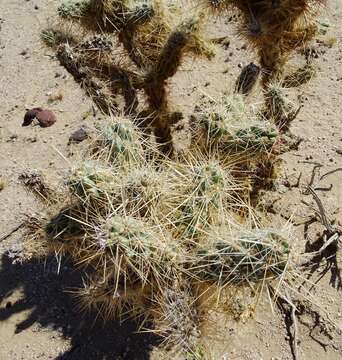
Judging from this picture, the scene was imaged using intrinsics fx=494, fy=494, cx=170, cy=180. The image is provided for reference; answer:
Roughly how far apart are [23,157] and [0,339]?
217 centimetres

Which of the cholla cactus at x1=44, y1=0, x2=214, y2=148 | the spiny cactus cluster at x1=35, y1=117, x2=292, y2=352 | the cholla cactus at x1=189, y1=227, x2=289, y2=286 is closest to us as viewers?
the cholla cactus at x1=189, y1=227, x2=289, y2=286

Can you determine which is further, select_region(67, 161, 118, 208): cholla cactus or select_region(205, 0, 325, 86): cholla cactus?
select_region(205, 0, 325, 86): cholla cactus

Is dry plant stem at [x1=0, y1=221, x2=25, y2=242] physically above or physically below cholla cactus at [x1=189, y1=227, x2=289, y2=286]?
above

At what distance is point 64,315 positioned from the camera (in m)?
4.19

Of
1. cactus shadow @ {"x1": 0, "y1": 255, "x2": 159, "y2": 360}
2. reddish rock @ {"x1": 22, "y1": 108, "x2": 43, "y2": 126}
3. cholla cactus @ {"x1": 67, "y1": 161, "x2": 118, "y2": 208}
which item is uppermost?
reddish rock @ {"x1": 22, "y1": 108, "x2": 43, "y2": 126}

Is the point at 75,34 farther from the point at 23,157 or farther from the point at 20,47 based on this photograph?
the point at 20,47

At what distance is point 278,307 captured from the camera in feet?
13.2

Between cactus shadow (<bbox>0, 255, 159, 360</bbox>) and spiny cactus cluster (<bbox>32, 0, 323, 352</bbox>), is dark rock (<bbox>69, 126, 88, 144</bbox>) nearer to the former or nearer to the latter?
spiny cactus cluster (<bbox>32, 0, 323, 352</bbox>)

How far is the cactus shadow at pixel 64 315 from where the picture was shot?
3.96 meters

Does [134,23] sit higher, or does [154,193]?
[134,23]

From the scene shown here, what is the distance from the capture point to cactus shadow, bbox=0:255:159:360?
13.0 feet

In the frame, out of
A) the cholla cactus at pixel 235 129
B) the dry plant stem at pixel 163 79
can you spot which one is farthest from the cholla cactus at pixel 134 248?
the dry plant stem at pixel 163 79

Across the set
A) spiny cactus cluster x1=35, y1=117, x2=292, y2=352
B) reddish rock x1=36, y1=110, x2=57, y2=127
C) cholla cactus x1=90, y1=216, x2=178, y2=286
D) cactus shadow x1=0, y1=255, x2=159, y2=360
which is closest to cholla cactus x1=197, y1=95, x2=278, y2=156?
spiny cactus cluster x1=35, y1=117, x2=292, y2=352

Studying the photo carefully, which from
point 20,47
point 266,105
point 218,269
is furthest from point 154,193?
point 20,47
